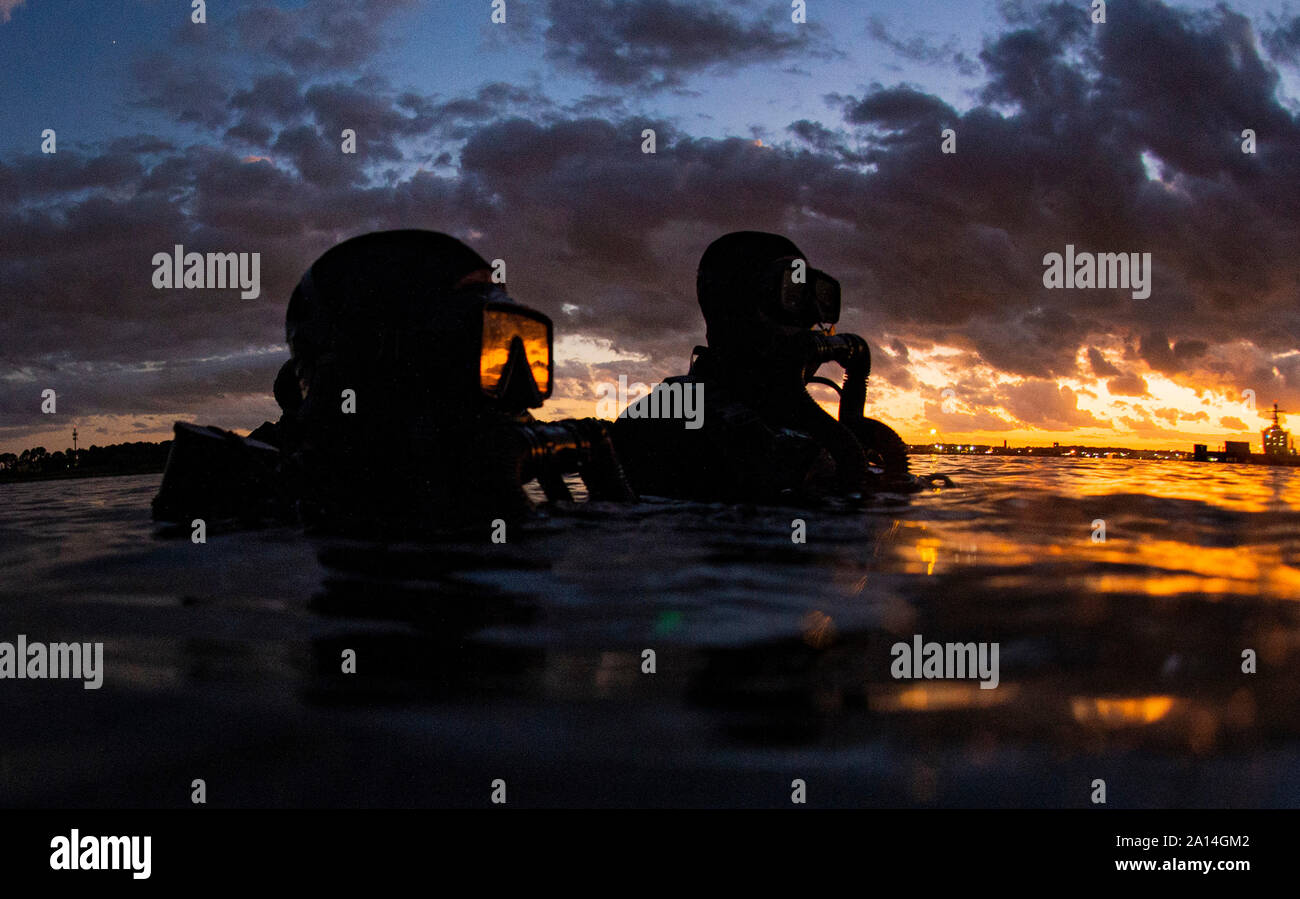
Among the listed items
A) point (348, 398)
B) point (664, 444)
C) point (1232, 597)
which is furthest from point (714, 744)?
point (664, 444)

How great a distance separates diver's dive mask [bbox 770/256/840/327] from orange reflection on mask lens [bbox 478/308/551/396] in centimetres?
561

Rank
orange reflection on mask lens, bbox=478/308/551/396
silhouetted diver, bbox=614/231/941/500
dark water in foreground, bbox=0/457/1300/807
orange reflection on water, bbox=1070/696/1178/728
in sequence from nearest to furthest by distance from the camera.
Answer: dark water in foreground, bbox=0/457/1300/807
orange reflection on water, bbox=1070/696/1178/728
orange reflection on mask lens, bbox=478/308/551/396
silhouetted diver, bbox=614/231/941/500

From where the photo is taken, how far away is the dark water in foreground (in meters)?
2.33

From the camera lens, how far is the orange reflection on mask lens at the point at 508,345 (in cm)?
816

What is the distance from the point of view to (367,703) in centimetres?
286

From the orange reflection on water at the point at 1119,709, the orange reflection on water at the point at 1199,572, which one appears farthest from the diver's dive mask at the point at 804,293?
the orange reflection on water at the point at 1119,709

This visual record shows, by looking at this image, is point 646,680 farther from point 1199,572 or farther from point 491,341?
point 491,341

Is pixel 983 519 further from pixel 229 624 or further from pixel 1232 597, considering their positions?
pixel 229 624

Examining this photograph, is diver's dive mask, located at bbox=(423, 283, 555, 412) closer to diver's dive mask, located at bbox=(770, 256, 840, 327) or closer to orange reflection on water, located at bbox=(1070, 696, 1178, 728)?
diver's dive mask, located at bbox=(770, 256, 840, 327)

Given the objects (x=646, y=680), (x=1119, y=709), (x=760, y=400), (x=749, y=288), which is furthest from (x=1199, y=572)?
(x=749, y=288)

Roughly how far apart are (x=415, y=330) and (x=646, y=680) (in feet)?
19.7

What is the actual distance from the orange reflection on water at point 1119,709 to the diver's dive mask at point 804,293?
10903 mm

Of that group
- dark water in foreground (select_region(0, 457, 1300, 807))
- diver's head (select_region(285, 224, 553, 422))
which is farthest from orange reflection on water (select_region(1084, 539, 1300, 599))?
diver's head (select_region(285, 224, 553, 422))

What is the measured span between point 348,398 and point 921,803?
732cm
